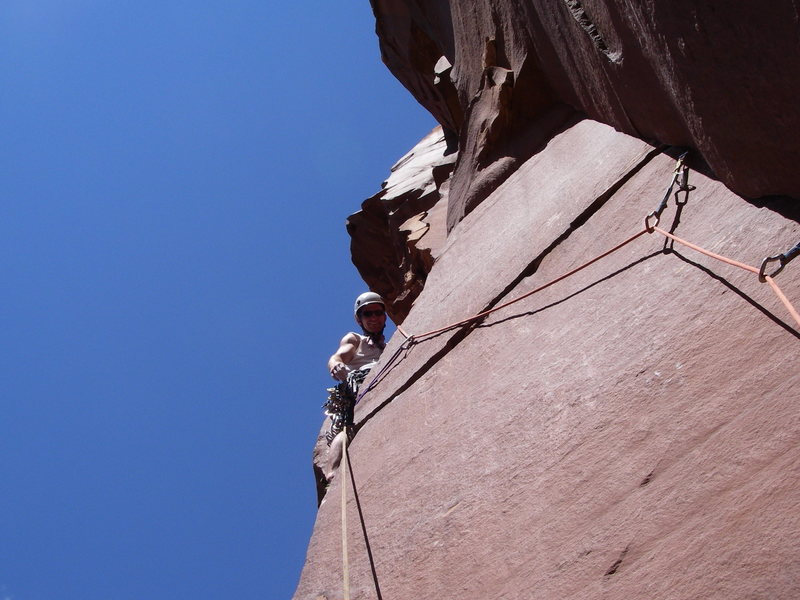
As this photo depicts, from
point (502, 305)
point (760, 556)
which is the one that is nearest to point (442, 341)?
point (502, 305)

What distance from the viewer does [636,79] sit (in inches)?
128

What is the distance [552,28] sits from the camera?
13.6ft

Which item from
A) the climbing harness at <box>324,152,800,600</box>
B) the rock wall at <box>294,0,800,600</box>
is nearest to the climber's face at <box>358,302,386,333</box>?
the climbing harness at <box>324,152,800,600</box>

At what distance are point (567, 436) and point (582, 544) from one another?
46 centimetres

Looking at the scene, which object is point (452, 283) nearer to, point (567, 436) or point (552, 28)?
point (552, 28)

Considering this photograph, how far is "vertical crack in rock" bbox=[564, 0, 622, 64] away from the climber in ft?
7.63

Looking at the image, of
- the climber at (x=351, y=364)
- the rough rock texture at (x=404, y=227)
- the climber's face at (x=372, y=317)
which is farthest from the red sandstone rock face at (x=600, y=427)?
the rough rock texture at (x=404, y=227)

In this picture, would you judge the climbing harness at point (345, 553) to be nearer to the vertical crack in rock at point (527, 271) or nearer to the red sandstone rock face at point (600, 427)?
the red sandstone rock face at point (600, 427)

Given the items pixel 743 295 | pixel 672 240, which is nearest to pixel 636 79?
pixel 672 240

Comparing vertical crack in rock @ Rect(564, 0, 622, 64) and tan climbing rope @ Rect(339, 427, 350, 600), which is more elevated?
vertical crack in rock @ Rect(564, 0, 622, 64)

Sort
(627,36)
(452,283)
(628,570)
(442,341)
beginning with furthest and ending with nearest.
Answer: (452,283) → (442,341) → (627,36) → (628,570)

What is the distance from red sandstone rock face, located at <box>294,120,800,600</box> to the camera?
1896 millimetres

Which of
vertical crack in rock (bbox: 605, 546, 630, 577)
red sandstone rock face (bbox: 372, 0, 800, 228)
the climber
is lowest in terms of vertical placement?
the climber

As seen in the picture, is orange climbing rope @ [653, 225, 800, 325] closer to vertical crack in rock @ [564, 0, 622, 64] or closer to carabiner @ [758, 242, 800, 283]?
carabiner @ [758, 242, 800, 283]
